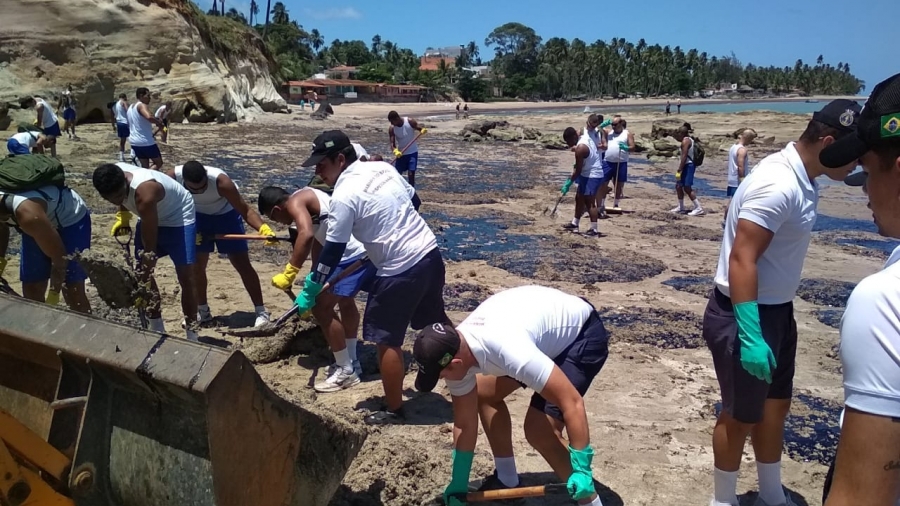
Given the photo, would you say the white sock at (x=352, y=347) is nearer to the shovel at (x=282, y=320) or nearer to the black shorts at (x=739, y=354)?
the shovel at (x=282, y=320)

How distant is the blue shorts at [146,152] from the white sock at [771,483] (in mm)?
11964

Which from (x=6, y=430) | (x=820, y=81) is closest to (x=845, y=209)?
(x=6, y=430)

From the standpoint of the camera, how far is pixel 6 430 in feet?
6.58

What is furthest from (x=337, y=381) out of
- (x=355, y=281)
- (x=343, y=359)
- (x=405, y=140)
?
(x=405, y=140)

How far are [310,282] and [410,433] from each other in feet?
3.75

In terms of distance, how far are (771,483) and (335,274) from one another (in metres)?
2.95

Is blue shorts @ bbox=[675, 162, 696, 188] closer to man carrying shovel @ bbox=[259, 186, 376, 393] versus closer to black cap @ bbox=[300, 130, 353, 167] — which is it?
man carrying shovel @ bbox=[259, 186, 376, 393]

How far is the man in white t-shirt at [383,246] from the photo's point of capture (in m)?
4.01

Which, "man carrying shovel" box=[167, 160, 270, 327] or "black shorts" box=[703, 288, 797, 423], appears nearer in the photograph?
"black shorts" box=[703, 288, 797, 423]

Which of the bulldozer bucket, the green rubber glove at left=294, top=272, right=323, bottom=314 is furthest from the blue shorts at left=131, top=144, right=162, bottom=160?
the bulldozer bucket

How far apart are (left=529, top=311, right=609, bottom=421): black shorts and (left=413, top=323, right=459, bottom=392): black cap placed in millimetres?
641

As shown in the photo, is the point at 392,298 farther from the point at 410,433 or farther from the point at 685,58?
the point at 685,58

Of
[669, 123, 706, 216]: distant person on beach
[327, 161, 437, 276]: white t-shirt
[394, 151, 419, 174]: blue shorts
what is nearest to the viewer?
[327, 161, 437, 276]: white t-shirt

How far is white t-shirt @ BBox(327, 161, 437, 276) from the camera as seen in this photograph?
13.1ft
